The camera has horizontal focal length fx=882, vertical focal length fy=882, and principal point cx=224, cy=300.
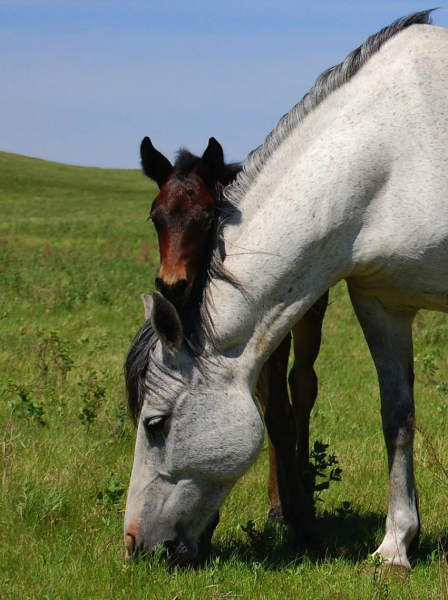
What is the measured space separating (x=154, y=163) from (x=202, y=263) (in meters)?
1.12

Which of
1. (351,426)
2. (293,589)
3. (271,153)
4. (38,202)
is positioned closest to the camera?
(293,589)

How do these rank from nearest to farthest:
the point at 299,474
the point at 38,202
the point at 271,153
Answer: the point at 271,153, the point at 299,474, the point at 38,202

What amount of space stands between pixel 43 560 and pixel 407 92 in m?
2.71

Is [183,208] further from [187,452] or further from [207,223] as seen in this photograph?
[187,452]

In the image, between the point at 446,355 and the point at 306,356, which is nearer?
the point at 306,356

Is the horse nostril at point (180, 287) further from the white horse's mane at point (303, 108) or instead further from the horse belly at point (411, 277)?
the horse belly at point (411, 277)

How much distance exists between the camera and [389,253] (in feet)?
12.9

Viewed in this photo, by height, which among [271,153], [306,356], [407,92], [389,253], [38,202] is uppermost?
[38,202]

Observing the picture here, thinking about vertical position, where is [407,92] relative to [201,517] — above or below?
above

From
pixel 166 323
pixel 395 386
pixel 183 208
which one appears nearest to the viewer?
pixel 166 323

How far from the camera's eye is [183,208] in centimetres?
485

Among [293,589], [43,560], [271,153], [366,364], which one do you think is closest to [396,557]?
[293,589]

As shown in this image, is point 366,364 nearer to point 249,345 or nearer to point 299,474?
point 299,474

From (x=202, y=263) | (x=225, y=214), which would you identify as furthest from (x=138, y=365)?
(x=225, y=214)
